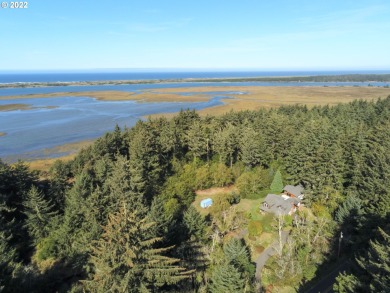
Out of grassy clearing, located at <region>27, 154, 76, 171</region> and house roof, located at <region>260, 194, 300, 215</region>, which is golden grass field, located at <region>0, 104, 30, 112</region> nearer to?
grassy clearing, located at <region>27, 154, 76, 171</region>

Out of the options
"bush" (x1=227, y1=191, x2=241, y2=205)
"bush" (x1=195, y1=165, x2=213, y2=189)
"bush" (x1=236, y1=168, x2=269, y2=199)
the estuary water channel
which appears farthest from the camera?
the estuary water channel

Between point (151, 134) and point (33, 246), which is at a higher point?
point (151, 134)

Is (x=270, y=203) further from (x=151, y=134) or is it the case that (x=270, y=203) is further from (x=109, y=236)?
(x=109, y=236)

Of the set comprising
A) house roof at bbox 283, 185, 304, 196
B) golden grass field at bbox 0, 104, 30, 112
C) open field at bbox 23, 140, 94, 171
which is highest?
house roof at bbox 283, 185, 304, 196

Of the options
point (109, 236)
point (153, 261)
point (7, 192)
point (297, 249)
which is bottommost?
point (297, 249)

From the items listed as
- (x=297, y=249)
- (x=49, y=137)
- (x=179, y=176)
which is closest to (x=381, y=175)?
(x=297, y=249)

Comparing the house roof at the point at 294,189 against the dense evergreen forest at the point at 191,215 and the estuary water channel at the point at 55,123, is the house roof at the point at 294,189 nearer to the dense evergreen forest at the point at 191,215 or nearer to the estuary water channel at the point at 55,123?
the dense evergreen forest at the point at 191,215

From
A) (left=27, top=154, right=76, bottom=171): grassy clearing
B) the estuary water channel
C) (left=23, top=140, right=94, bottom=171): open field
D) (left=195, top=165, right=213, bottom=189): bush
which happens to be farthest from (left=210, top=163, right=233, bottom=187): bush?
the estuary water channel
